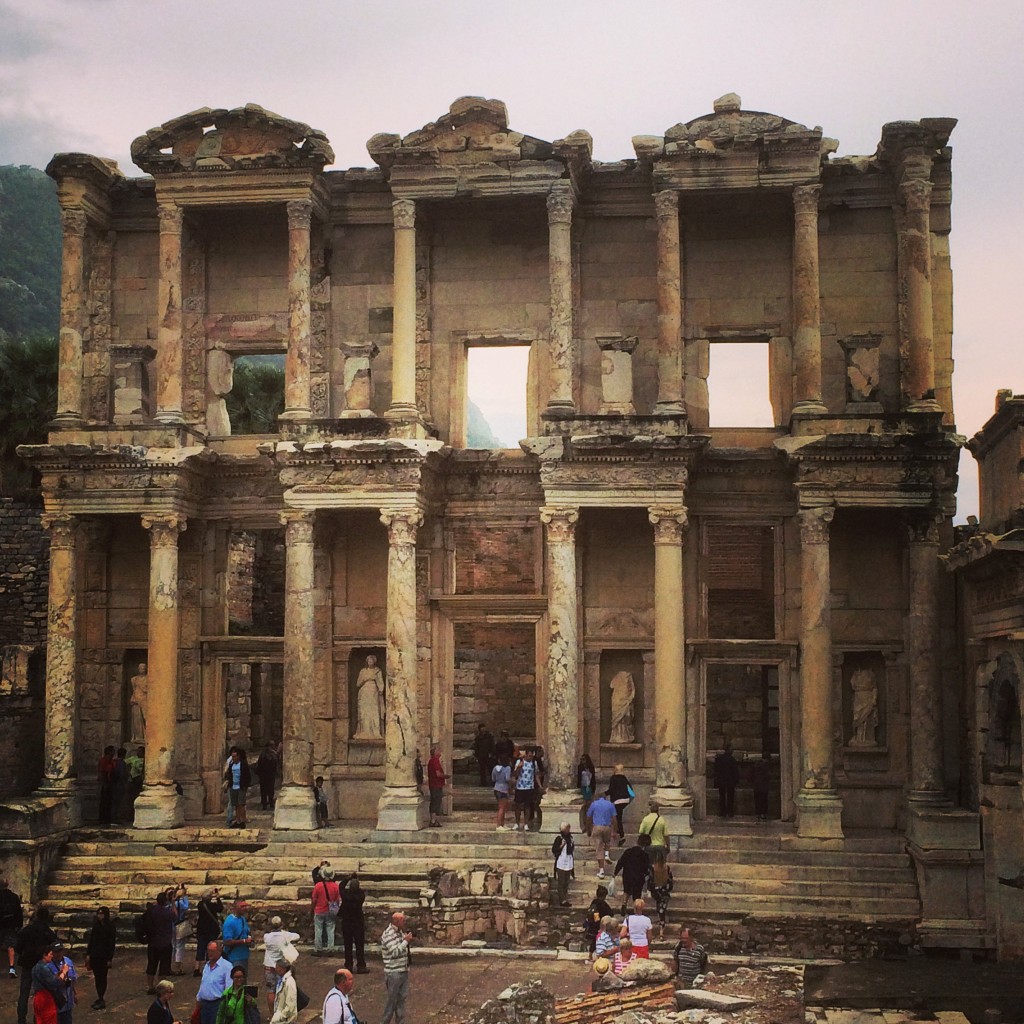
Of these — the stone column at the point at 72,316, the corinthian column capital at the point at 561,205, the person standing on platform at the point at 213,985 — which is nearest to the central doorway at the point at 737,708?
the corinthian column capital at the point at 561,205

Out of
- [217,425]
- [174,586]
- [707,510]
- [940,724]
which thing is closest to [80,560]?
[174,586]

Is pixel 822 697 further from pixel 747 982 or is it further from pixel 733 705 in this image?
A: pixel 733 705

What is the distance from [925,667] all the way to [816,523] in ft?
9.32

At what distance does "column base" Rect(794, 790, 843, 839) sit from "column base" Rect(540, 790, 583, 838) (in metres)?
3.51

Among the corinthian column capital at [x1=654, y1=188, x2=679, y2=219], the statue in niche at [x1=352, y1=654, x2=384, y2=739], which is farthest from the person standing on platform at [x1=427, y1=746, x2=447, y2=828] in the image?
the corinthian column capital at [x1=654, y1=188, x2=679, y2=219]

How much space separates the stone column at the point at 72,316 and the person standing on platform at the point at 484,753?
11198 mm

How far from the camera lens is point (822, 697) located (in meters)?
22.2

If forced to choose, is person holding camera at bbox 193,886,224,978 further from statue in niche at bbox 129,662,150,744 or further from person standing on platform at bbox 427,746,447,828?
statue in niche at bbox 129,662,150,744

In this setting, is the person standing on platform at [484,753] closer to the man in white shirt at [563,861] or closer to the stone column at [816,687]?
the stone column at [816,687]

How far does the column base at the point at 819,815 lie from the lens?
71.3 feet

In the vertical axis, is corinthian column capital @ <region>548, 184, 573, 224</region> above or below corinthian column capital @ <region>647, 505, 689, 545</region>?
above

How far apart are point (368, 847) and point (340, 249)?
10841 mm

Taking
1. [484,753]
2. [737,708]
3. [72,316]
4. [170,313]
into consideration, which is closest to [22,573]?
[72,316]

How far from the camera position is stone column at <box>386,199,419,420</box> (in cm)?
2386
